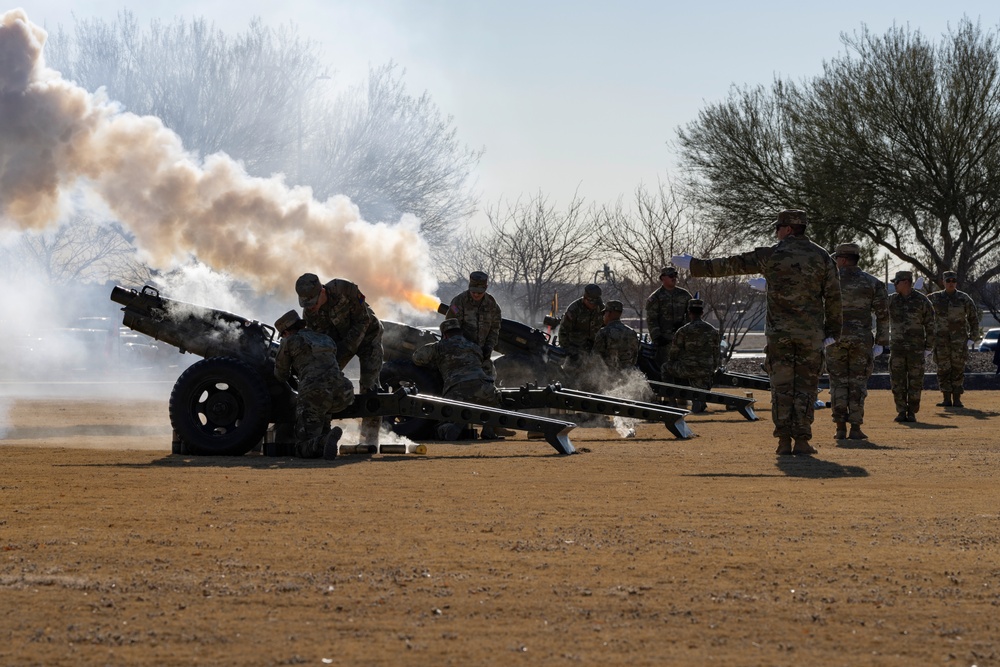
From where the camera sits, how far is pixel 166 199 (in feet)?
67.2

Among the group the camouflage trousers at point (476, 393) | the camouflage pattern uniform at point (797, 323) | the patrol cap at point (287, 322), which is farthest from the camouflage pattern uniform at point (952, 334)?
the patrol cap at point (287, 322)

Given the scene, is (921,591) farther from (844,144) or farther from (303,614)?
(844,144)

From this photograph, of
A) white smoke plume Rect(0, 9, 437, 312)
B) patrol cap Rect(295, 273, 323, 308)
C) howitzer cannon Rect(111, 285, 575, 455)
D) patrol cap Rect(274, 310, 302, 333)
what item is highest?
white smoke plume Rect(0, 9, 437, 312)

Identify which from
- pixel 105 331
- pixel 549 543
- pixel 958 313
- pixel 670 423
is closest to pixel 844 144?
pixel 958 313

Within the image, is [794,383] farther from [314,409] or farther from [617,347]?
[617,347]

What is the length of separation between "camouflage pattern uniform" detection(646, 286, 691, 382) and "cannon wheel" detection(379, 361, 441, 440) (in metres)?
5.62

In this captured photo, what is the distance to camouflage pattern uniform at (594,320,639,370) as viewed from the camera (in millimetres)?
18703

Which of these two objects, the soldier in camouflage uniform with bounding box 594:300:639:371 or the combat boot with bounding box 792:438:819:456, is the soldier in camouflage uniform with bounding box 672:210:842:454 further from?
the soldier in camouflage uniform with bounding box 594:300:639:371

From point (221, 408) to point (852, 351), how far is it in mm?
6426

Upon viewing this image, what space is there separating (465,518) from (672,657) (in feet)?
11.1

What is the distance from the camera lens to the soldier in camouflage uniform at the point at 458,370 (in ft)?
48.9

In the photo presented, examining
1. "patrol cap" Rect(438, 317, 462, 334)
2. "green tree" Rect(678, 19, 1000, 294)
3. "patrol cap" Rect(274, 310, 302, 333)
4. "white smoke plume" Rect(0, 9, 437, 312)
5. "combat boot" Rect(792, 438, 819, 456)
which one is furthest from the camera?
"green tree" Rect(678, 19, 1000, 294)

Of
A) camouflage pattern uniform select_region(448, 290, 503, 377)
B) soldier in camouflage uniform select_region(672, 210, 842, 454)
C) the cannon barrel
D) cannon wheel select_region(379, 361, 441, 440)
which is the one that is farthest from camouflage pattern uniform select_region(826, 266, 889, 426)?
the cannon barrel

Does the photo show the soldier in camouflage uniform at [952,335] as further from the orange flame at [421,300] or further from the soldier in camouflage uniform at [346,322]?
the soldier in camouflage uniform at [346,322]
